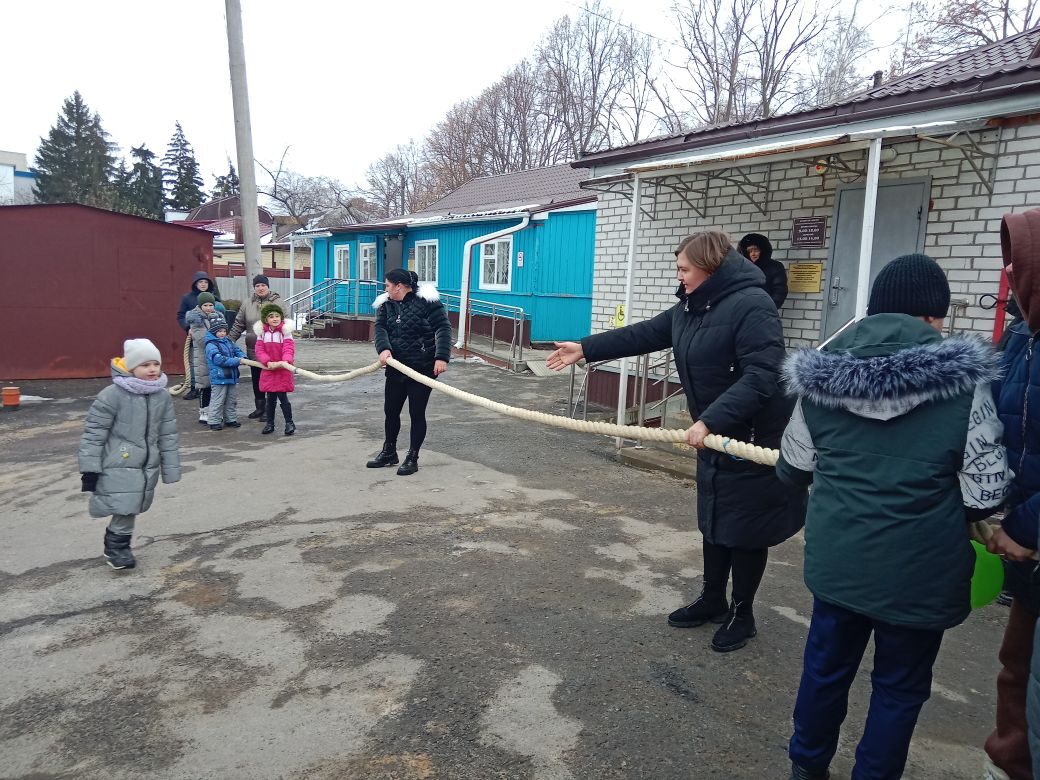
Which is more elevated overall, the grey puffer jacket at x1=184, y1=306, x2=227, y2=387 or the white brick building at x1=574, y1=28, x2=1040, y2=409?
the white brick building at x1=574, y1=28, x2=1040, y2=409

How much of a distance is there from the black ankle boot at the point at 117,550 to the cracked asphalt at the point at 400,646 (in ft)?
0.22

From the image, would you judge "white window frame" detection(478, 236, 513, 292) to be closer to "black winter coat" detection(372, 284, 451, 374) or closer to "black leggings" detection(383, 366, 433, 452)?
"black winter coat" detection(372, 284, 451, 374)

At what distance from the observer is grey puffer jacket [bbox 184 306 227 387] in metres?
8.14

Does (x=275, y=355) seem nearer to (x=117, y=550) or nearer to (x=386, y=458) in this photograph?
(x=386, y=458)

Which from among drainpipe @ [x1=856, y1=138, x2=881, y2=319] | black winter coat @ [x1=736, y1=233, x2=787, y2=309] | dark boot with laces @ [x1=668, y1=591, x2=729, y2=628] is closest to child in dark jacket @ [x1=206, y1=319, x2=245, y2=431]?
black winter coat @ [x1=736, y1=233, x2=787, y2=309]

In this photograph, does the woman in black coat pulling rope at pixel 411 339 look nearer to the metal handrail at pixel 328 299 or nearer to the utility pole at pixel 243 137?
the utility pole at pixel 243 137

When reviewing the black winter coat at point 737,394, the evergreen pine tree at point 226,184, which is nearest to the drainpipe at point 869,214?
the black winter coat at point 737,394

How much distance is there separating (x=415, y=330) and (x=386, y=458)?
47.5 inches

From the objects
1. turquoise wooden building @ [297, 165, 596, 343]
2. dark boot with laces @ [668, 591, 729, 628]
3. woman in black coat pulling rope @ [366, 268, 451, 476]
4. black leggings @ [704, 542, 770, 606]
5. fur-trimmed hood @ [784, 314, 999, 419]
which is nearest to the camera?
fur-trimmed hood @ [784, 314, 999, 419]

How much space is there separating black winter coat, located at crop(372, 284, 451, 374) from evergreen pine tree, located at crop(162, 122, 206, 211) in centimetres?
6309

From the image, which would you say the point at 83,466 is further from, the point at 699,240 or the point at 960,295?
the point at 960,295

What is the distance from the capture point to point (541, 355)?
1416 centimetres

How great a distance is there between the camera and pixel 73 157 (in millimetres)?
52875

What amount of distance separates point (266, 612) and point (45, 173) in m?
61.1
